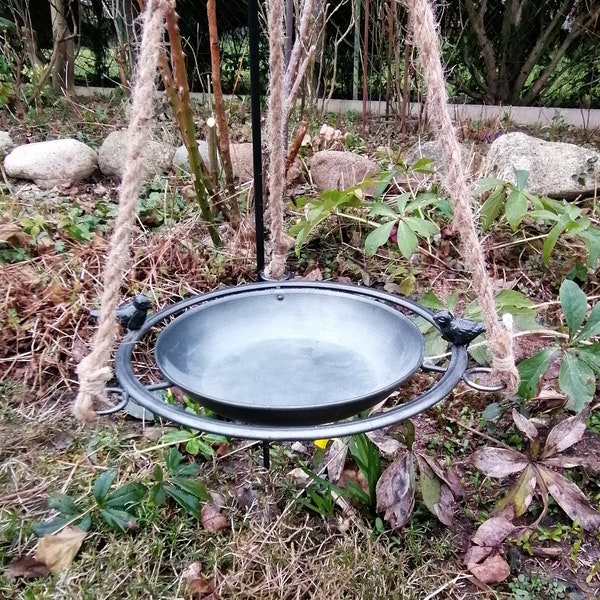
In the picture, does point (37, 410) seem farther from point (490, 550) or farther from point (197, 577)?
point (490, 550)

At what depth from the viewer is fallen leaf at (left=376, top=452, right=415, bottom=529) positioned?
103 cm

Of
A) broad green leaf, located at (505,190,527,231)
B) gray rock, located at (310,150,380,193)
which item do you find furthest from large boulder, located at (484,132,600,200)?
broad green leaf, located at (505,190,527,231)

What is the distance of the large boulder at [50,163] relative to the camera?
7.54ft

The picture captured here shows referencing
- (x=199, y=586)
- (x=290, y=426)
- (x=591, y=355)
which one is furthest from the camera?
(x=591, y=355)

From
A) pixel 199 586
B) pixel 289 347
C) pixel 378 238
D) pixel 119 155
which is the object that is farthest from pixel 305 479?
pixel 119 155

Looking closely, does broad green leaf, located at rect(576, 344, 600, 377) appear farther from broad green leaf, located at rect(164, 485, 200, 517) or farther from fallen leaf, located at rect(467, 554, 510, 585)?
broad green leaf, located at rect(164, 485, 200, 517)

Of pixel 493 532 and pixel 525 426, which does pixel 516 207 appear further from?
pixel 493 532

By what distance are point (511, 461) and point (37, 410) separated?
42.5 inches

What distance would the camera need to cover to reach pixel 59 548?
994mm

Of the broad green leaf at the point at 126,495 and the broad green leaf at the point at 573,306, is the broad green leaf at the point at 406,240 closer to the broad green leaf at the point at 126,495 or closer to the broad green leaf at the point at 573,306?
the broad green leaf at the point at 573,306

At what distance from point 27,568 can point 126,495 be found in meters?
0.20

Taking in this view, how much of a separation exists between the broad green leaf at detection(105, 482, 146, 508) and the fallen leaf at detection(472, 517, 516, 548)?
2.10 feet

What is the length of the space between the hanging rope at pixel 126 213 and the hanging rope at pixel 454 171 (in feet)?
0.95

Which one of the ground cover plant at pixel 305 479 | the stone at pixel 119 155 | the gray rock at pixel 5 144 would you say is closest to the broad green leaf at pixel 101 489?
the ground cover plant at pixel 305 479
